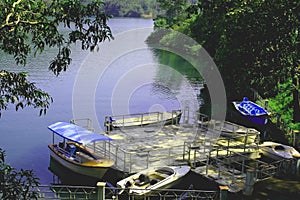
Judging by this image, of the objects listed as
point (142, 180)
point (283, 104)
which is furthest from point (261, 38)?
point (283, 104)

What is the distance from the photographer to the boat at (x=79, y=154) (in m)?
13.8

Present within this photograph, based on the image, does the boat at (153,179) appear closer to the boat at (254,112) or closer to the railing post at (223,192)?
the railing post at (223,192)

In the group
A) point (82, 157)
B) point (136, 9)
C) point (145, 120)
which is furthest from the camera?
point (136, 9)

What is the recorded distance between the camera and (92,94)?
91.2 ft

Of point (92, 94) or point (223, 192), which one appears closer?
point (223, 192)

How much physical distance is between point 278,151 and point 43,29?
38.3 ft

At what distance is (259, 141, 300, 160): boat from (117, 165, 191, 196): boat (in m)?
3.53

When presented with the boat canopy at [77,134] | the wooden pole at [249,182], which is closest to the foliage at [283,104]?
the wooden pole at [249,182]

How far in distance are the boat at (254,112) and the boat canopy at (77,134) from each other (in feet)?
26.9

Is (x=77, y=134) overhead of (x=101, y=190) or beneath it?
overhead

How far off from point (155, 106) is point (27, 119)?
8.05 meters

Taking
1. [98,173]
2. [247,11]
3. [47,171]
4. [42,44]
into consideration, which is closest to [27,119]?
[47,171]

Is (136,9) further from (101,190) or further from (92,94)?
(101,190)

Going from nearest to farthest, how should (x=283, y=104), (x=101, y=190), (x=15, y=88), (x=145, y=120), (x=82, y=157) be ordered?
1. (x=15, y=88)
2. (x=101, y=190)
3. (x=82, y=157)
4. (x=145, y=120)
5. (x=283, y=104)
